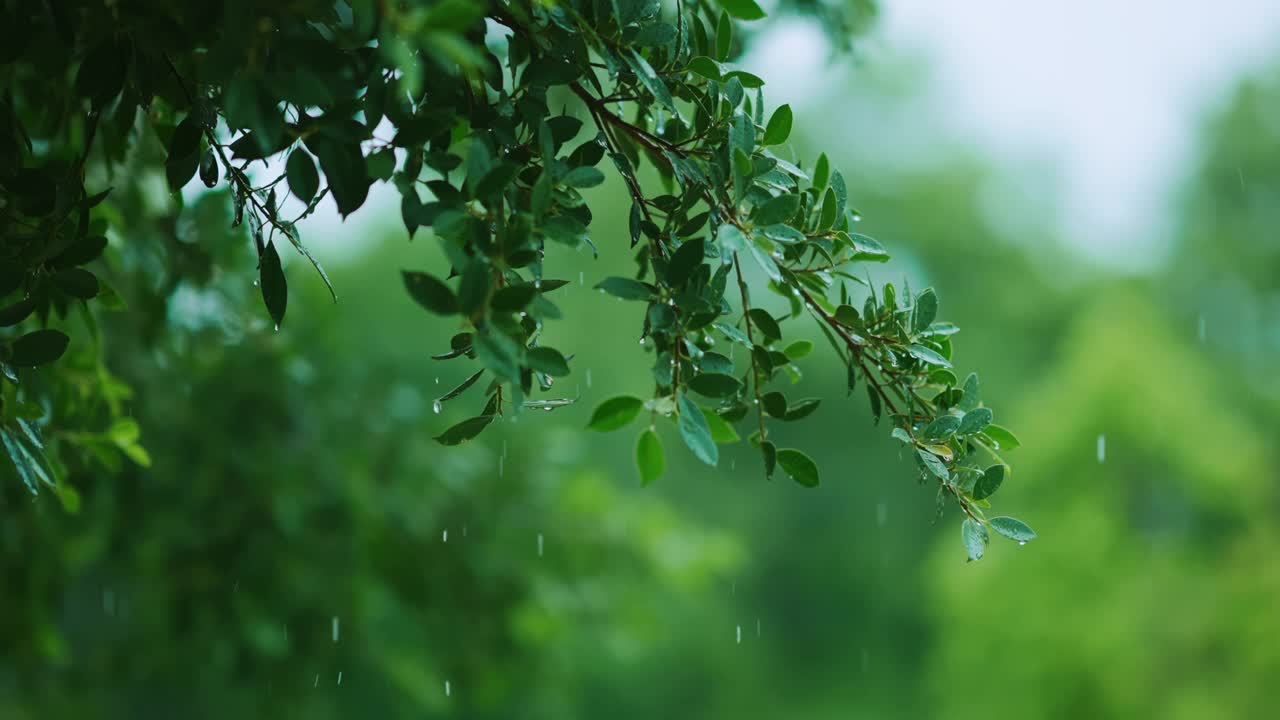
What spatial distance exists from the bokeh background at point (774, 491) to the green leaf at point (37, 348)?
41 centimetres

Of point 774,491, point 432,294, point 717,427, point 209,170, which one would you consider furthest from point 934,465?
point 774,491

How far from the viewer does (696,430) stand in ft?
3.70

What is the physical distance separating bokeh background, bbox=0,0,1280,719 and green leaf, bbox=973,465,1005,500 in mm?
570

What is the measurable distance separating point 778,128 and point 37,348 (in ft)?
2.92

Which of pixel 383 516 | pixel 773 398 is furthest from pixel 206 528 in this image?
pixel 773 398

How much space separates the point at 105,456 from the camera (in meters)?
1.84

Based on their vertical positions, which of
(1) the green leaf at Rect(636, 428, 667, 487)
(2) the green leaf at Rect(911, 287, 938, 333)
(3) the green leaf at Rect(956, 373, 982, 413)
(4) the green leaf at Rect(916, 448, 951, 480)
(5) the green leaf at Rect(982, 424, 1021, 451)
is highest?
(2) the green leaf at Rect(911, 287, 938, 333)

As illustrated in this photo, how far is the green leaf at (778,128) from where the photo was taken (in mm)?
1270

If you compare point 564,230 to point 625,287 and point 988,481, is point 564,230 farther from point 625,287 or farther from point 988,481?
point 988,481

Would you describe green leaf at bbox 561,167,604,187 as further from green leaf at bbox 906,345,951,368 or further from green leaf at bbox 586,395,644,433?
green leaf at bbox 906,345,951,368

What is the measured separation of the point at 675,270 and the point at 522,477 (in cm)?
385

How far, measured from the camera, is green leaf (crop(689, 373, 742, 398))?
1203 millimetres

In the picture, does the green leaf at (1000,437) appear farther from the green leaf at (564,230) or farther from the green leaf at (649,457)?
the green leaf at (564,230)

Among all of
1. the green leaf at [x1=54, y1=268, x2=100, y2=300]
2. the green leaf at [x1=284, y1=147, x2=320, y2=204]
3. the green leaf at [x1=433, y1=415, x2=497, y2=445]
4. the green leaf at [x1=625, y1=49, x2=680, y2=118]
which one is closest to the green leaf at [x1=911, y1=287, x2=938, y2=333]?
the green leaf at [x1=625, y1=49, x2=680, y2=118]
